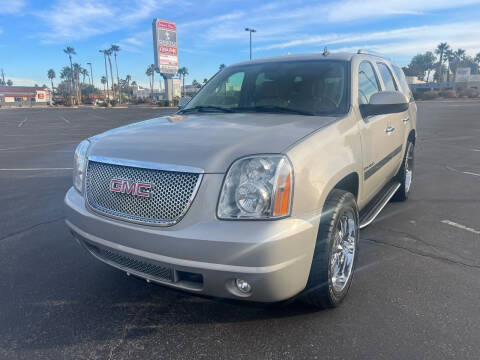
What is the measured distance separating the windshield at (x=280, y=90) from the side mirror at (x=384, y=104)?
8.0 inches

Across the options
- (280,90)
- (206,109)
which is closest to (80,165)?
(206,109)

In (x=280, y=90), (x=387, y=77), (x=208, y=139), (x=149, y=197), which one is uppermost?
(x=387, y=77)

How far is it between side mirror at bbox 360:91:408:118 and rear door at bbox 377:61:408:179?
2.22 ft

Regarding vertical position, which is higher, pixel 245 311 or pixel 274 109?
pixel 274 109

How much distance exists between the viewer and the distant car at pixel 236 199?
2.11m

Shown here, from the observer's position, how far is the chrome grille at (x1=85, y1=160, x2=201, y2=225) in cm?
221

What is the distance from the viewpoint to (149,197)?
7.54 feet

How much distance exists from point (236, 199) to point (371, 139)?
1774mm

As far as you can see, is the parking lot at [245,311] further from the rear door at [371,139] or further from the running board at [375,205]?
the rear door at [371,139]

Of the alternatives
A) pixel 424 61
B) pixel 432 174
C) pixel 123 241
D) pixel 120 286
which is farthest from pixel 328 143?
pixel 424 61

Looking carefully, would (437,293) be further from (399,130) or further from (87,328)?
(87,328)

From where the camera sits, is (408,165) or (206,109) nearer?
(206,109)

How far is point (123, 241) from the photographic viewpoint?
2.37m

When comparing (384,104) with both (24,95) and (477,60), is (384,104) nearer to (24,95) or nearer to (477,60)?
(24,95)
